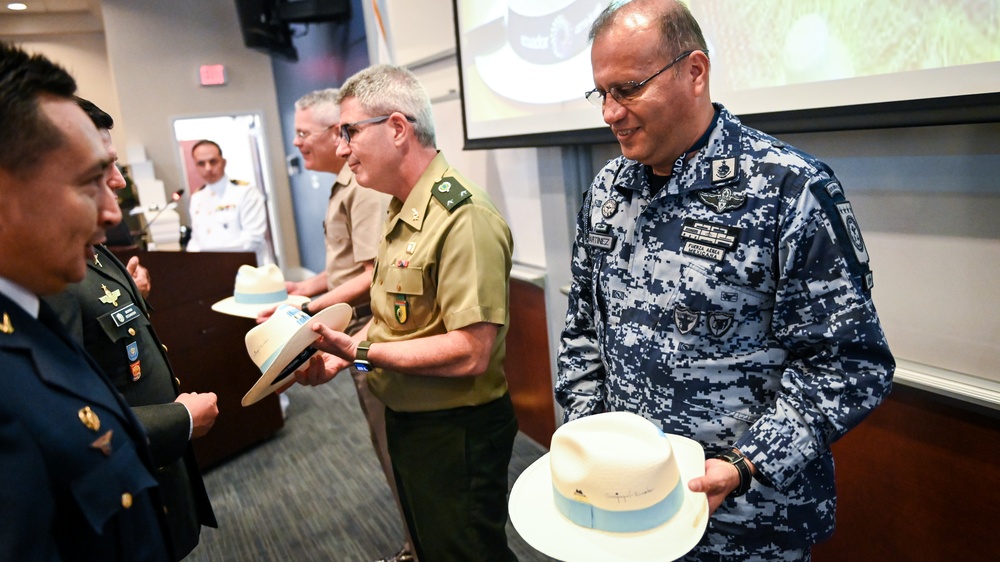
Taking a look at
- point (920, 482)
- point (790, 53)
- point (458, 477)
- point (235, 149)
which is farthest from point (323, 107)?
point (235, 149)

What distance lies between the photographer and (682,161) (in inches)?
43.6

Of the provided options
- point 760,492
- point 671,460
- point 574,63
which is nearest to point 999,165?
point 760,492

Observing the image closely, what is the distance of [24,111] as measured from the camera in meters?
0.76

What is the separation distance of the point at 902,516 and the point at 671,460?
1.03 metres

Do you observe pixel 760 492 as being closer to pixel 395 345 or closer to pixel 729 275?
pixel 729 275

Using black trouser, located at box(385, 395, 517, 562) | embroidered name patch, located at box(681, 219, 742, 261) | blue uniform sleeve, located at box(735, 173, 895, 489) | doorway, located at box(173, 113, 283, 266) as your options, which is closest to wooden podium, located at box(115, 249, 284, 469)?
black trouser, located at box(385, 395, 517, 562)

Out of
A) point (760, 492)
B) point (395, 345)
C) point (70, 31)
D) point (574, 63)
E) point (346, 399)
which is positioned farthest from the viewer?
point (70, 31)

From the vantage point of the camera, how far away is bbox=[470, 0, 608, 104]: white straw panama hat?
6.97ft

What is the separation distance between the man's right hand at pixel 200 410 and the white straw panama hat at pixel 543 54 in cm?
151

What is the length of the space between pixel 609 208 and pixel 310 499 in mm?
2151

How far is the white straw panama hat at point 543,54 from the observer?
2.12 m

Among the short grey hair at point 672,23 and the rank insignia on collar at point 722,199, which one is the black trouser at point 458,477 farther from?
the short grey hair at point 672,23

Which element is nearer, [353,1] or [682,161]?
[682,161]

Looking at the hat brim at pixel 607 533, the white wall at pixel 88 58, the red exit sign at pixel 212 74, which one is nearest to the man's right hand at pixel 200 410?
the hat brim at pixel 607 533
